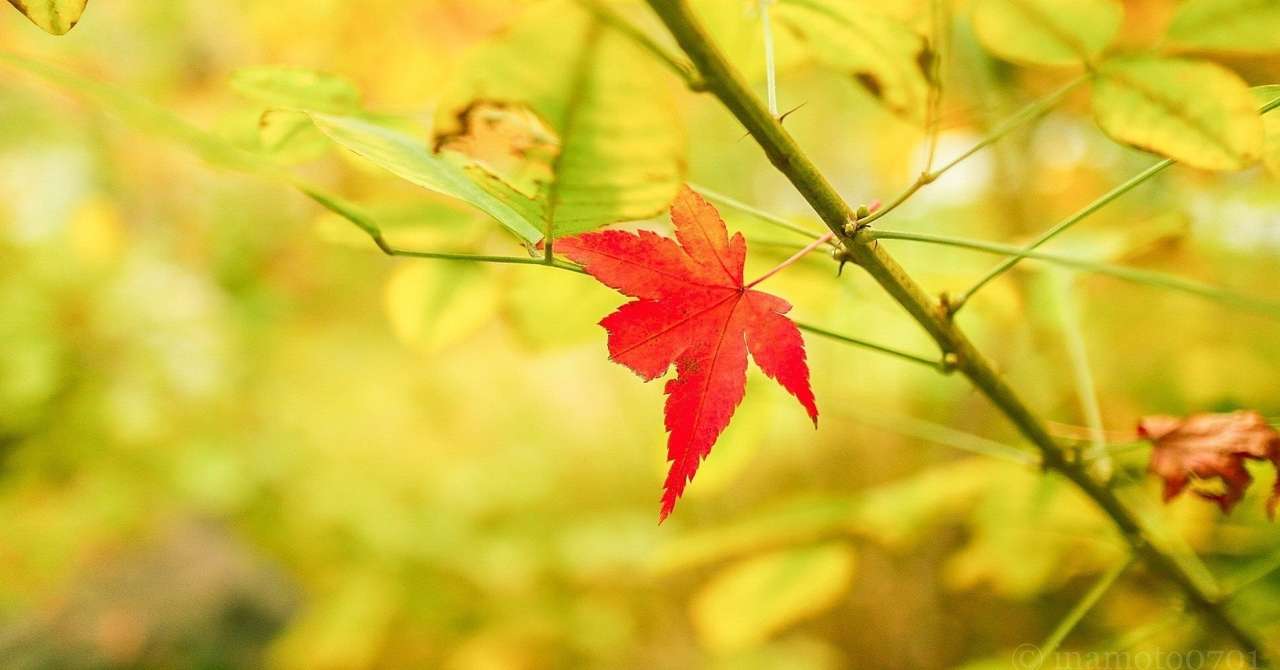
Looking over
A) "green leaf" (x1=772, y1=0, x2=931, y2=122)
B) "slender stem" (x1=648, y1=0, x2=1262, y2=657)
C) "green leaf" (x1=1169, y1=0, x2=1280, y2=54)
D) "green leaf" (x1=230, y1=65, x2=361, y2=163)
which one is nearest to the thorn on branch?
"slender stem" (x1=648, y1=0, x2=1262, y2=657)

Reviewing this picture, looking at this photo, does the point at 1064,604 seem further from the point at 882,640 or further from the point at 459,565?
the point at 459,565

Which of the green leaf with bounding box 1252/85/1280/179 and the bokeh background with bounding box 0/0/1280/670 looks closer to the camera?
the green leaf with bounding box 1252/85/1280/179

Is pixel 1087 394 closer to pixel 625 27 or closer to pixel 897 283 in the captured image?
pixel 897 283

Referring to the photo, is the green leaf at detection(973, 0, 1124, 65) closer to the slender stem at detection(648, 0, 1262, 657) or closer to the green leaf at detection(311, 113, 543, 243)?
the slender stem at detection(648, 0, 1262, 657)

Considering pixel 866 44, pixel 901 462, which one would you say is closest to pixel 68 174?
pixel 866 44

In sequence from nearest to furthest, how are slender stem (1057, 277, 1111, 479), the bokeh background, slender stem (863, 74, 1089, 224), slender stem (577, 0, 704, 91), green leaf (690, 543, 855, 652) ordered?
slender stem (577, 0, 704, 91) < slender stem (863, 74, 1089, 224) < slender stem (1057, 277, 1111, 479) < green leaf (690, 543, 855, 652) < the bokeh background

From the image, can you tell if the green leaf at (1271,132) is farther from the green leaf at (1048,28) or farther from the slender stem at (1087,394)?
the slender stem at (1087,394)

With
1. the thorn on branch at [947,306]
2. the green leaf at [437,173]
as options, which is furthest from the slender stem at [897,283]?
the green leaf at [437,173]
